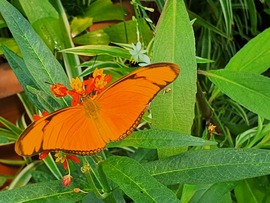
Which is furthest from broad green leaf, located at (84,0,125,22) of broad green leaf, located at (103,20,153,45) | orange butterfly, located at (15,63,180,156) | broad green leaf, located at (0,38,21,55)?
orange butterfly, located at (15,63,180,156)

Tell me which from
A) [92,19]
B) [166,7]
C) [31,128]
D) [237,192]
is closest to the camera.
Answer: [31,128]

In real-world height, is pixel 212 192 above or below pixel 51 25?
below

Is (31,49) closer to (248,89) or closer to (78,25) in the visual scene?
(248,89)

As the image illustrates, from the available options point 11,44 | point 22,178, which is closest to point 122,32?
point 11,44

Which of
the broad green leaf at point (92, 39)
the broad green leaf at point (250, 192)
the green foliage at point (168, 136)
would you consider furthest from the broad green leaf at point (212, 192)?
the broad green leaf at point (92, 39)

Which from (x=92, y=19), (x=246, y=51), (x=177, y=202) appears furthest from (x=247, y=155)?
(x=92, y=19)

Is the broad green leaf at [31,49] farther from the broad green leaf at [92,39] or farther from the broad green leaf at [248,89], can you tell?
the broad green leaf at [92,39]

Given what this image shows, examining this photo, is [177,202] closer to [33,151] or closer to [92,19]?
[33,151]
